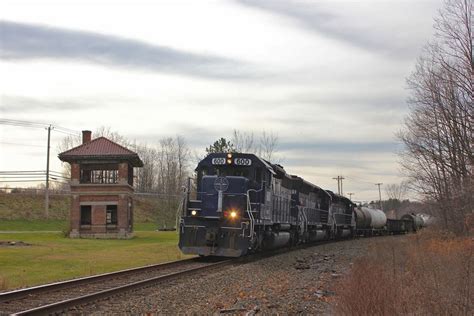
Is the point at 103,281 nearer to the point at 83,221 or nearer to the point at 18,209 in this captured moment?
the point at 83,221

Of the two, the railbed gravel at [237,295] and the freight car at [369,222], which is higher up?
the freight car at [369,222]

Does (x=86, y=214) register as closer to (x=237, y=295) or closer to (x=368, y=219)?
(x=368, y=219)

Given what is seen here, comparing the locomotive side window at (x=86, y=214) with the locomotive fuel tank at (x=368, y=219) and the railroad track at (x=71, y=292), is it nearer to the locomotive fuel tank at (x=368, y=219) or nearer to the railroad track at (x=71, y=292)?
the locomotive fuel tank at (x=368, y=219)

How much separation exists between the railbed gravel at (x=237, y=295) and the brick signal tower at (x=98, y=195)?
27497 mm

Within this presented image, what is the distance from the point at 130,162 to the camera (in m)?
43.8

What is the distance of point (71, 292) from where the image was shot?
38.2 feet

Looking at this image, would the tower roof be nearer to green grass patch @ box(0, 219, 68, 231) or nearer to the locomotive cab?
green grass patch @ box(0, 219, 68, 231)

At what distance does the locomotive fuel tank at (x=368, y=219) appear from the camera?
45812 millimetres

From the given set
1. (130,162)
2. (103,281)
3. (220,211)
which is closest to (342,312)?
(103,281)

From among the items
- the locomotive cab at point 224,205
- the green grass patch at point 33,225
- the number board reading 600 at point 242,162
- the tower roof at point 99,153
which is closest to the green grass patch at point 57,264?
the locomotive cab at point 224,205

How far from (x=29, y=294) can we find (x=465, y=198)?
2062cm

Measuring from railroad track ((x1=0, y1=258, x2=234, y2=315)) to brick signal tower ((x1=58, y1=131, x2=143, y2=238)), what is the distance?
2709 centimetres

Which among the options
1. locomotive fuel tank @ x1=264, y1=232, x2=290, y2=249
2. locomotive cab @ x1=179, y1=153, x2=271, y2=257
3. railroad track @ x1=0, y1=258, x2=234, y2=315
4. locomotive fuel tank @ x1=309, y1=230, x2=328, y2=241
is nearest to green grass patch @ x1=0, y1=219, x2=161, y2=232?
Answer: locomotive fuel tank @ x1=309, y1=230, x2=328, y2=241

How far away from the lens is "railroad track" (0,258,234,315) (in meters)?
9.40
